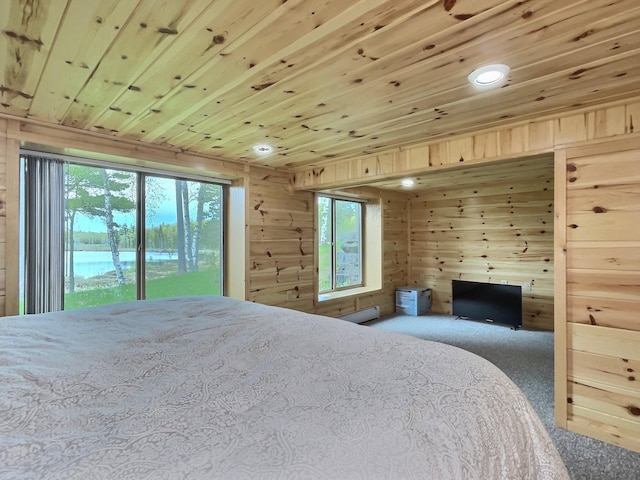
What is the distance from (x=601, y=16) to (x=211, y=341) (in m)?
2.11

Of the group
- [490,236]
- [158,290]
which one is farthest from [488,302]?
[158,290]

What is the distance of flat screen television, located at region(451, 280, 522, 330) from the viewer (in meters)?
4.71

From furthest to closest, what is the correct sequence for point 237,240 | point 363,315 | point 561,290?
point 363,315 < point 237,240 < point 561,290

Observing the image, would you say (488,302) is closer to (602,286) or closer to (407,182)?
(407,182)

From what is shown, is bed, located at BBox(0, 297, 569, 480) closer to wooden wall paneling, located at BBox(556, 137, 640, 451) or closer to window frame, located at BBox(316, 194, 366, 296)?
wooden wall paneling, located at BBox(556, 137, 640, 451)

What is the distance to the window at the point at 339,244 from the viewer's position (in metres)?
5.19

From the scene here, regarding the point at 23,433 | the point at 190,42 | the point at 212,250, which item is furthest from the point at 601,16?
the point at 212,250

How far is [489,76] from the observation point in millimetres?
1693

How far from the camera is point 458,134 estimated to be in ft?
8.70

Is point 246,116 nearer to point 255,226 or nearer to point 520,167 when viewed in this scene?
point 255,226

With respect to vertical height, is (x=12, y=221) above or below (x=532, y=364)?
above

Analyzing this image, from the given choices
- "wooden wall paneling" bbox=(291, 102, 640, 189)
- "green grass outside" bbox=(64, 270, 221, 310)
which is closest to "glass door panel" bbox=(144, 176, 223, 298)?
"green grass outside" bbox=(64, 270, 221, 310)

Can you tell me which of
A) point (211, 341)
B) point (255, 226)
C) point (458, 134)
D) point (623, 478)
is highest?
point (458, 134)

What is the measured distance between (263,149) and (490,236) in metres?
4.18
